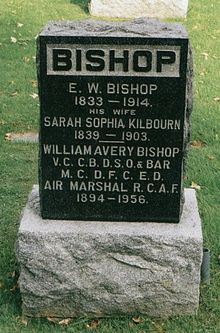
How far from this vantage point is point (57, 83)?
3.96 metres


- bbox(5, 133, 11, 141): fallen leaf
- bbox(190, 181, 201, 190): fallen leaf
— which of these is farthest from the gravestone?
bbox(5, 133, 11, 141): fallen leaf

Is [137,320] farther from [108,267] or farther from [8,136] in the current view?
[8,136]

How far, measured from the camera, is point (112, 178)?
414 cm

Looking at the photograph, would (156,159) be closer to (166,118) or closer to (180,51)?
(166,118)

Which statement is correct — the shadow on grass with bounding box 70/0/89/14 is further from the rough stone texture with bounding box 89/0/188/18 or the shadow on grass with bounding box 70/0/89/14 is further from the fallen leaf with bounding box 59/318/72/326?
the fallen leaf with bounding box 59/318/72/326

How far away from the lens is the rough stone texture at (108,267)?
13.2 feet

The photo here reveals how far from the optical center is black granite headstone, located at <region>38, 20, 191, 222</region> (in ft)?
12.8

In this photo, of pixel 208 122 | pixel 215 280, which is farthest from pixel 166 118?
pixel 208 122

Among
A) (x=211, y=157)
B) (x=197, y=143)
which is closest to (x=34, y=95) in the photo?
(x=197, y=143)

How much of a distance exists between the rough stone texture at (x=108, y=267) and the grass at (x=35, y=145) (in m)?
0.09

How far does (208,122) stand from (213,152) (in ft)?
2.60

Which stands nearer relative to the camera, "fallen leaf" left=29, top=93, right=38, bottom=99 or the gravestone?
the gravestone

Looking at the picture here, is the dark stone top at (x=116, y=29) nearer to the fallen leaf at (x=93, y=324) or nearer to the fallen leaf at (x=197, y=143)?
the fallen leaf at (x=93, y=324)

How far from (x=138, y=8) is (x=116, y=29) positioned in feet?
27.2
